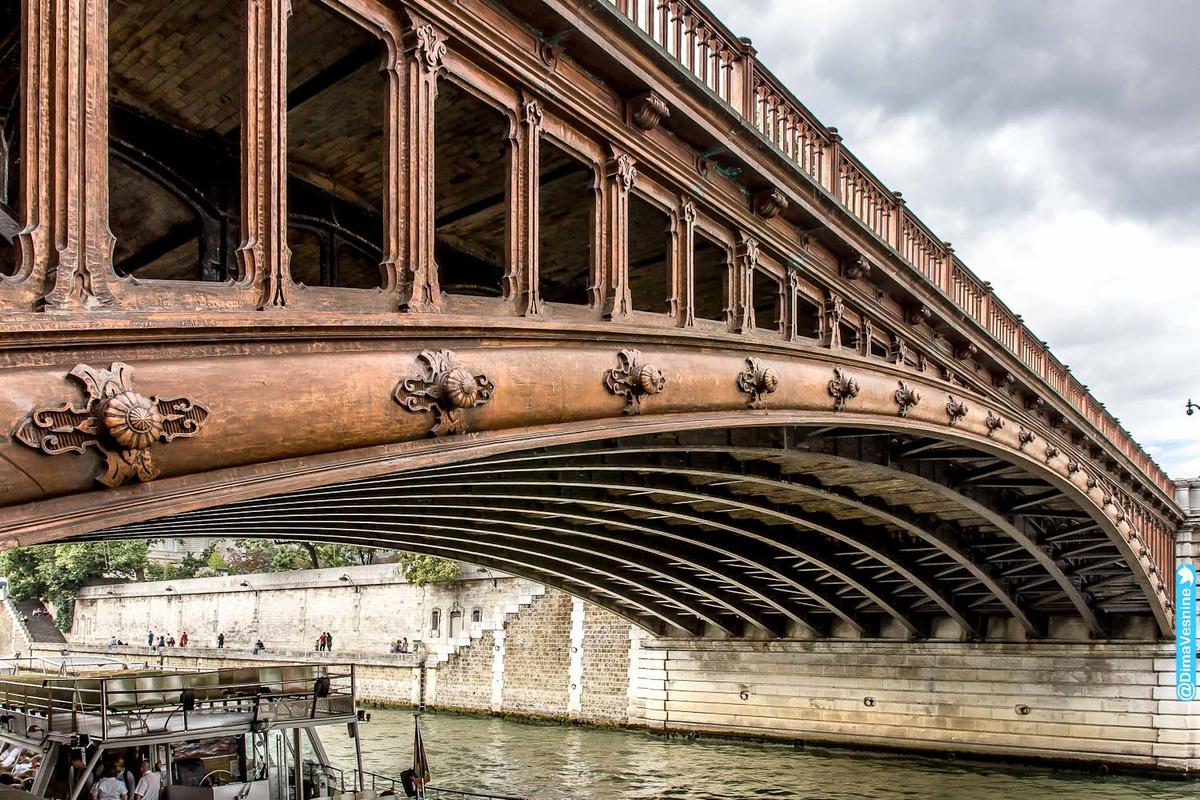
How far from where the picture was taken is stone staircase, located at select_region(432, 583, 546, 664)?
32.8 meters

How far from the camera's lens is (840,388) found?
10.4 m

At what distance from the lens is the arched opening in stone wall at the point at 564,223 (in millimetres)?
7805

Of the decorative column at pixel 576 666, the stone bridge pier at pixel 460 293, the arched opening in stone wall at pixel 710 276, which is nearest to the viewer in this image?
the stone bridge pier at pixel 460 293

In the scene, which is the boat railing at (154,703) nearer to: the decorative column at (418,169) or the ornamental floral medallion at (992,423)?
the decorative column at (418,169)

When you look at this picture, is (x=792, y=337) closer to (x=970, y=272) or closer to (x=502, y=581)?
(x=970, y=272)

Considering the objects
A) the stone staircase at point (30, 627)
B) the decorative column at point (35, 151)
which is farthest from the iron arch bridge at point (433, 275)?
the stone staircase at point (30, 627)

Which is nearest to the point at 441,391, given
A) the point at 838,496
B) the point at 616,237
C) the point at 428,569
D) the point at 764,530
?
the point at 616,237

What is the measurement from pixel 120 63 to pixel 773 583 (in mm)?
19830

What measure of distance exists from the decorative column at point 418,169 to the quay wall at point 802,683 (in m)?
21.2

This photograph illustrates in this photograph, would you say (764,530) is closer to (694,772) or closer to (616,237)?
(694,772)

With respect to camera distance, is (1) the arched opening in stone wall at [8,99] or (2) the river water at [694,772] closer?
(1) the arched opening in stone wall at [8,99]

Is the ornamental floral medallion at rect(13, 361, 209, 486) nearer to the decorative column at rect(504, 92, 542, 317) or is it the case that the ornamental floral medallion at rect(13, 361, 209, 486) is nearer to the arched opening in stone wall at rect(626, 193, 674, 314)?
the decorative column at rect(504, 92, 542, 317)

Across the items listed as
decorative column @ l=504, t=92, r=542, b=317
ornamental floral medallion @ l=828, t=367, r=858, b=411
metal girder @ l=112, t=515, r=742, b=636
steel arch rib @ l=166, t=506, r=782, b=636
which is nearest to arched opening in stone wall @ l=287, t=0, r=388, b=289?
decorative column @ l=504, t=92, r=542, b=317

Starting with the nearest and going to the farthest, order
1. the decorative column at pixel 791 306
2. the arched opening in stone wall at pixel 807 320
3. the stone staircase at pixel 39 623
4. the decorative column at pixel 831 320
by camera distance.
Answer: the decorative column at pixel 791 306, the decorative column at pixel 831 320, the arched opening in stone wall at pixel 807 320, the stone staircase at pixel 39 623
